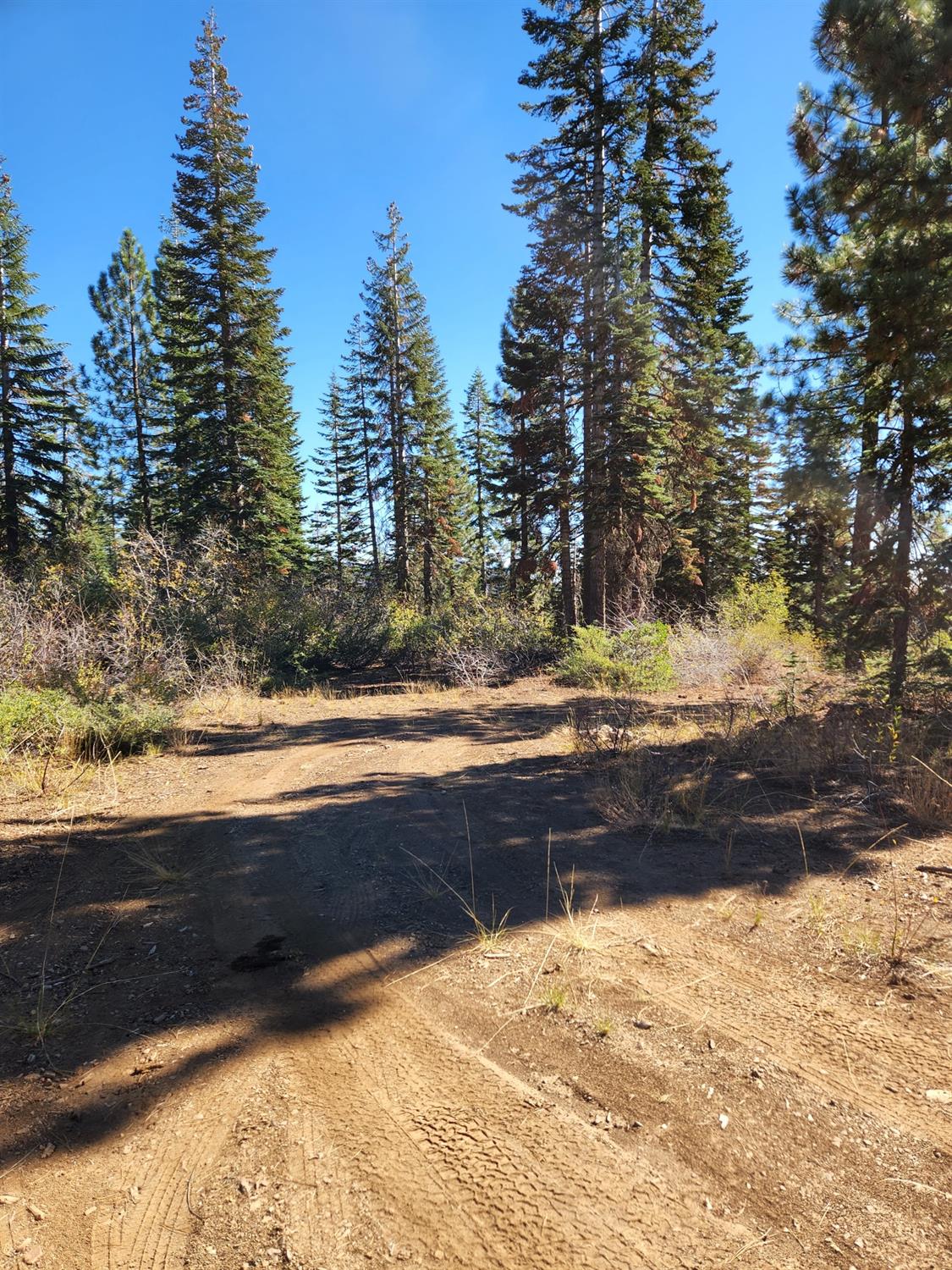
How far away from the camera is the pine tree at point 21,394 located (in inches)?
914

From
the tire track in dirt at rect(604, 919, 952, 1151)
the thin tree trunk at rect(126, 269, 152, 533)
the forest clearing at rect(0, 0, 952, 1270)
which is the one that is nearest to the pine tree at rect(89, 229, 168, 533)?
the thin tree trunk at rect(126, 269, 152, 533)

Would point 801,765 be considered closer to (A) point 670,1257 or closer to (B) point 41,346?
(A) point 670,1257

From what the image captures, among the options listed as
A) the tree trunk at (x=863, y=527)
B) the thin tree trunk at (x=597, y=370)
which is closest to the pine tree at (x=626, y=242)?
the thin tree trunk at (x=597, y=370)

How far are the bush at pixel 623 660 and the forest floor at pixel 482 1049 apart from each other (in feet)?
21.8

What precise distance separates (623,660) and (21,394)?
24740mm

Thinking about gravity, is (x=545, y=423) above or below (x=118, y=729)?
above

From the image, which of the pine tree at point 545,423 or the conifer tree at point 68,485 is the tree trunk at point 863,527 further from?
the conifer tree at point 68,485

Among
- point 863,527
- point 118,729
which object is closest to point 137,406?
point 118,729

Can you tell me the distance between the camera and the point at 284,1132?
7.55ft

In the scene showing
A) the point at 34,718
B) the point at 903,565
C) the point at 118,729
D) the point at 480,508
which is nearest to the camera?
the point at 903,565

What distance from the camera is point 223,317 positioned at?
21703mm

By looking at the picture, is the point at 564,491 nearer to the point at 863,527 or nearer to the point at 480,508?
the point at 863,527

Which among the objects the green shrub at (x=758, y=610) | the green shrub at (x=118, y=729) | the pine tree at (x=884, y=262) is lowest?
the green shrub at (x=118, y=729)

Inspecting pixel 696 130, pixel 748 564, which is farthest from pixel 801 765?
pixel 748 564
